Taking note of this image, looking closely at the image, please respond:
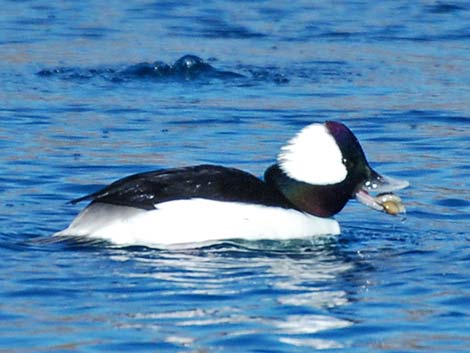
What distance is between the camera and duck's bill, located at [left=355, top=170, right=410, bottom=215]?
1109cm

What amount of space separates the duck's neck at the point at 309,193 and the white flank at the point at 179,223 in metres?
Answer: 0.35

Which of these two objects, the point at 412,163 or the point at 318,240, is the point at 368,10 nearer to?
the point at 412,163

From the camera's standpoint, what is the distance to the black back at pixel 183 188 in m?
10.6

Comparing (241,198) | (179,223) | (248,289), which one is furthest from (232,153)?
(248,289)

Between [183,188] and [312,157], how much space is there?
928mm

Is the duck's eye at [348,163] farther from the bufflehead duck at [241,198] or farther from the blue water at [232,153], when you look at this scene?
the blue water at [232,153]

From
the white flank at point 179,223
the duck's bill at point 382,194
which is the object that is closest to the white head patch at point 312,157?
the duck's bill at point 382,194

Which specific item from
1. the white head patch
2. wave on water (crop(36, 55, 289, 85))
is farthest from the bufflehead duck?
wave on water (crop(36, 55, 289, 85))

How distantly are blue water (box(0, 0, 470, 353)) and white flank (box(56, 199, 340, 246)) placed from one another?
9cm

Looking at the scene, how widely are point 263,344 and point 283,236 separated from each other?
95.3 inches

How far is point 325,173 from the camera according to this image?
1112cm

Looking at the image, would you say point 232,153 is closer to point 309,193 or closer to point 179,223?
point 309,193

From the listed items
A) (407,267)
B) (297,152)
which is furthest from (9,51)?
(407,267)

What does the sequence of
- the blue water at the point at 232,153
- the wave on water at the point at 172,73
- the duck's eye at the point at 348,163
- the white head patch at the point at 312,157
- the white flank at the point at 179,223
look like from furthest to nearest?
1. the wave on water at the point at 172,73
2. the duck's eye at the point at 348,163
3. the white head patch at the point at 312,157
4. the white flank at the point at 179,223
5. the blue water at the point at 232,153
